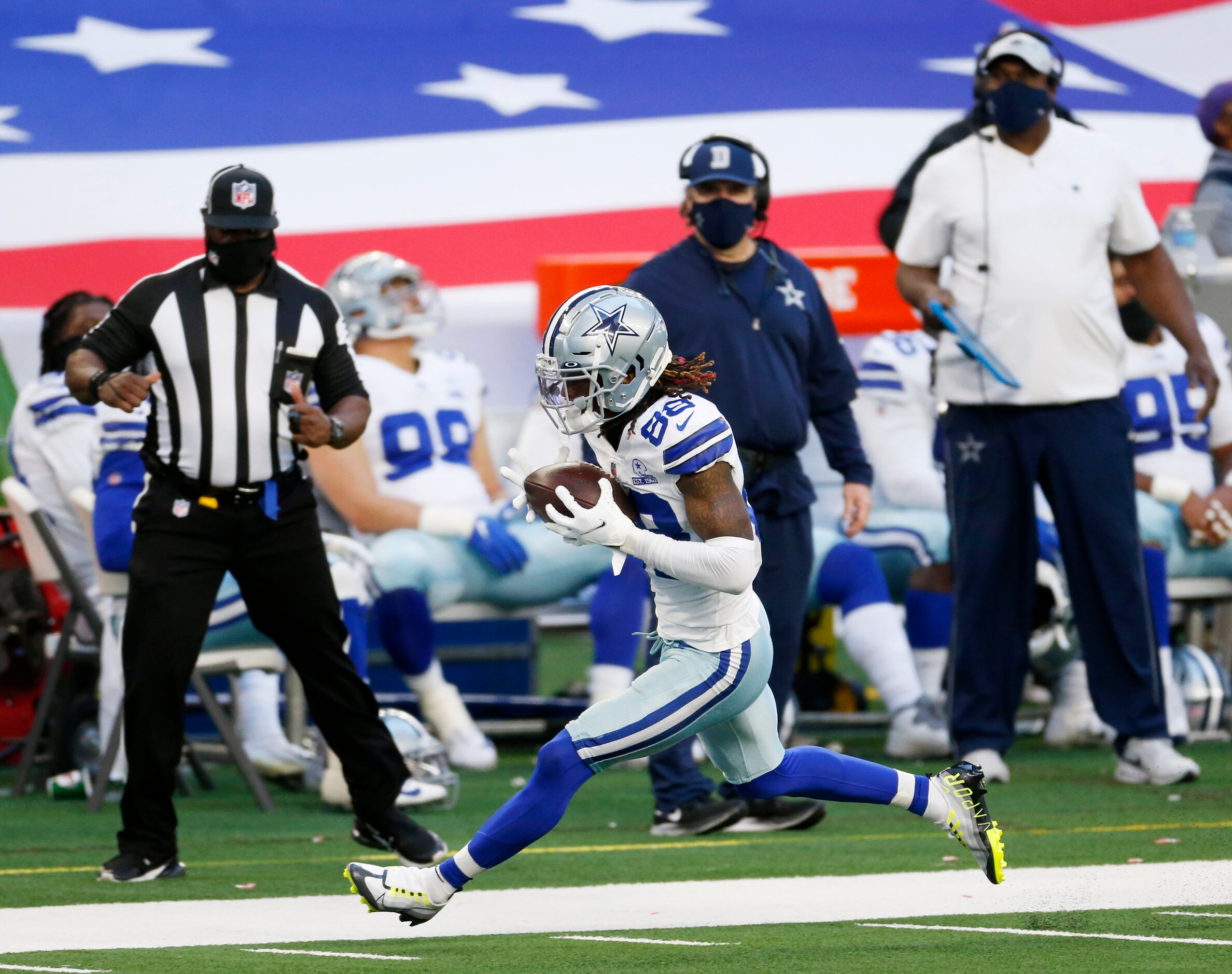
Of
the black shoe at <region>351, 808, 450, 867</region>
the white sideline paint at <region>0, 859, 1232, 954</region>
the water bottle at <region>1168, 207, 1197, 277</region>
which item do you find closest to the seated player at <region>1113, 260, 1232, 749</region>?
the water bottle at <region>1168, 207, 1197, 277</region>

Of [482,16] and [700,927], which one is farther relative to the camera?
[482,16]

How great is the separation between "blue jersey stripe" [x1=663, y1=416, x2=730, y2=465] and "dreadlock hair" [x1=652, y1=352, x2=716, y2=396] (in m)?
0.15

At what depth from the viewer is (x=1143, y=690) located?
6.11 m

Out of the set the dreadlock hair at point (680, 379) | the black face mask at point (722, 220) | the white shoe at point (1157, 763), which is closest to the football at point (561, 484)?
the dreadlock hair at point (680, 379)

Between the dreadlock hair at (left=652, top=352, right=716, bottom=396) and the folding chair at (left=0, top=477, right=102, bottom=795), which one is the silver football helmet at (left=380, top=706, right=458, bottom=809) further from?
the dreadlock hair at (left=652, top=352, right=716, bottom=396)

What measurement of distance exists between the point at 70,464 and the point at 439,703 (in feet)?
4.95

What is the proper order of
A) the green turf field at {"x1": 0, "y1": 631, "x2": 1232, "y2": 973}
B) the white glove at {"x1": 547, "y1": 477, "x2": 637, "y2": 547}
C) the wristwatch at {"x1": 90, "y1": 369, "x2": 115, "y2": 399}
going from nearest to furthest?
the green turf field at {"x1": 0, "y1": 631, "x2": 1232, "y2": 973} → the white glove at {"x1": 547, "y1": 477, "x2": 637, "y2": 547} → the wristwatch at {"x1": 90, "y1": 369, "x2": 115, "y2": 399}

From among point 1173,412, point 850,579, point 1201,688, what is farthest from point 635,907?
point 1173,412

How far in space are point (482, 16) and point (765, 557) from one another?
5194 millimetres

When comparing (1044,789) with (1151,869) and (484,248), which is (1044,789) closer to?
(1151,869)

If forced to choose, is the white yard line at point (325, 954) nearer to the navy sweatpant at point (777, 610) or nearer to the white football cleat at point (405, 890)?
the white football cleat at point (405, 890)

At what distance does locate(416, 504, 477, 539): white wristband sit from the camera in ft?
23.5

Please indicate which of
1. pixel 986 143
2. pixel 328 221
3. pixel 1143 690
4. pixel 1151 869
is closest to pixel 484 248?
pixel 328 221

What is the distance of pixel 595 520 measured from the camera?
3.89m
